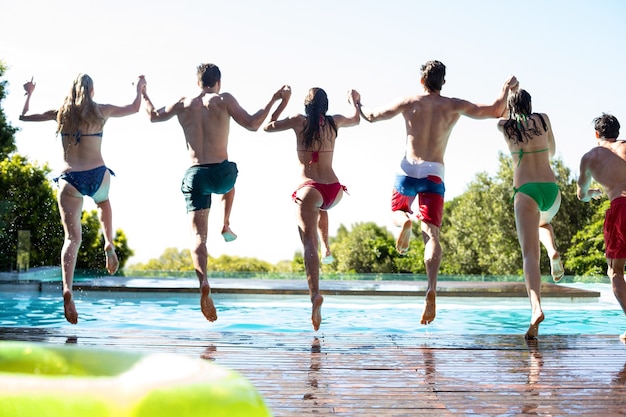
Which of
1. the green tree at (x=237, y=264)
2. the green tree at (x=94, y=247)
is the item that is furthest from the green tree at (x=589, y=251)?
the green tree at (x=94, y=247)

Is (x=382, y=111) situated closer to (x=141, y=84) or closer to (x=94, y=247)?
(x=141, y=84)

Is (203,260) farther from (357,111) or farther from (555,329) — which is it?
Result: (555,329)

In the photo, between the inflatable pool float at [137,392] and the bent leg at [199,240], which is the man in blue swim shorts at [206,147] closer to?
the bent leg at [199,240]

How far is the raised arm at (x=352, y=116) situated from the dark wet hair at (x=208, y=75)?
1.04 metres

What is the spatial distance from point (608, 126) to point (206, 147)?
311cm

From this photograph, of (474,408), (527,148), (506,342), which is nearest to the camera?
(474,408)

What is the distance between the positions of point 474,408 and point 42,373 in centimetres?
201

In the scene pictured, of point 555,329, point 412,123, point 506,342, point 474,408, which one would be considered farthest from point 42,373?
point 555,329

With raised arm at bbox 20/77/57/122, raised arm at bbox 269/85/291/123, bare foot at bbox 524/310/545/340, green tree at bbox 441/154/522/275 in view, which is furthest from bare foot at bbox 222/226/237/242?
green tree at bbox 441/154/522/275

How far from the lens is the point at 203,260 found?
221 inches

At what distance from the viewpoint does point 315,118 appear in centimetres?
553

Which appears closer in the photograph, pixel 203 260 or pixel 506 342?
pixel 506 342

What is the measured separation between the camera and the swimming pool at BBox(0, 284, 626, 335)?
759 cm

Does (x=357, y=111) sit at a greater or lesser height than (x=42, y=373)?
greater
